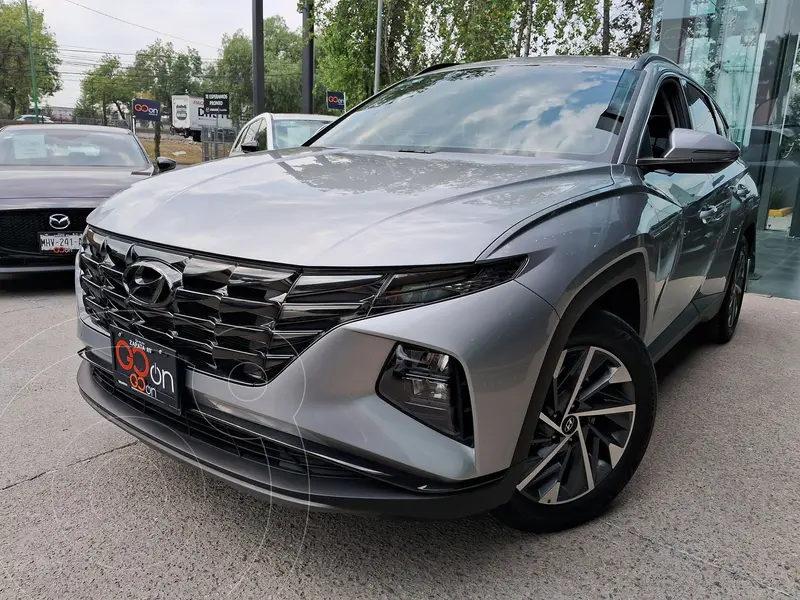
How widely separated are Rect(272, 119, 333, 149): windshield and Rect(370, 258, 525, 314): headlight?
20.5ft

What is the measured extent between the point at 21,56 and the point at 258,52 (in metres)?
51.9

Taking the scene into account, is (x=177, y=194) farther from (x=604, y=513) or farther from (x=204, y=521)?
(x=604, y=513)

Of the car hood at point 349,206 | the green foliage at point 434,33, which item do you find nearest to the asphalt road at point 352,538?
the car hood at point 349,206

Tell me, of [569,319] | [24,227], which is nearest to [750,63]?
[569,319]

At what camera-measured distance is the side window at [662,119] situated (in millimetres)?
2705

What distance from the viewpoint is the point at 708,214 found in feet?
10.3

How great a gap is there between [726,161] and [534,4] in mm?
13123

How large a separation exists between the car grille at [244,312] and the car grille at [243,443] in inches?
6.6

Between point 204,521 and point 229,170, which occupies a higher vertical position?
point 229,170

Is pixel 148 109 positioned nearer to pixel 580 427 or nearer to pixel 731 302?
pixel 731 302

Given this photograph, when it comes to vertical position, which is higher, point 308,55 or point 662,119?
point 308,55

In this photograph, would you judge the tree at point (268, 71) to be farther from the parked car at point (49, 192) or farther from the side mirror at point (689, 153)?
the side mirror at point (689, 153)

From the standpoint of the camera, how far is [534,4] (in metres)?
14.2

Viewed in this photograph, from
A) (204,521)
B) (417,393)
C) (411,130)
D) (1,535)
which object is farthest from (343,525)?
(411,130)
